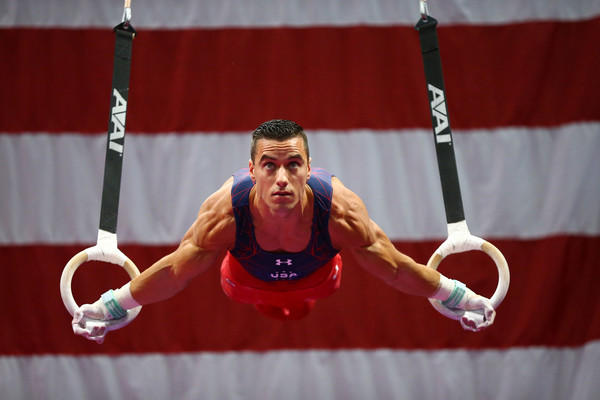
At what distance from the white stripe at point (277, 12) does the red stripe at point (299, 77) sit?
4cm

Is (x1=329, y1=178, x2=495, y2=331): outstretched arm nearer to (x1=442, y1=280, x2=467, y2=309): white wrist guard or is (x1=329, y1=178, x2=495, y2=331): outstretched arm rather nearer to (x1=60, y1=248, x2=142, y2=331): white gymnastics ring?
(x1=442, y1=280, x2=467, y2=309): white wrist guard

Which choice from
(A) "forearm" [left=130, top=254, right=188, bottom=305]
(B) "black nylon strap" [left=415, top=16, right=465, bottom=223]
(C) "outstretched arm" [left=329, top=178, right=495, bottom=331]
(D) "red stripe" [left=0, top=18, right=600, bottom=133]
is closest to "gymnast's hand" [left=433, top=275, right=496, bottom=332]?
(C) "outstretched arm" [left=329, top=178, right=495, bottom=331]

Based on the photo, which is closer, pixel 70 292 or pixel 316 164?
pixel 70 292

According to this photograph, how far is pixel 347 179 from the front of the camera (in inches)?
121

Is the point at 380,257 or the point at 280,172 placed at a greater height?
the point at 280,172

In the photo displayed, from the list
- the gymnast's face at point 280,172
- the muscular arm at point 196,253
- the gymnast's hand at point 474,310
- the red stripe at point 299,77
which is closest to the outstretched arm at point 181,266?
the muscular arm at point 196,253

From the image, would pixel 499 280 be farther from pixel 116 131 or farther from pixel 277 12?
pixel 277 12

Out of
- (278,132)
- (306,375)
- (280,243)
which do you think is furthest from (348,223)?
(306,375)

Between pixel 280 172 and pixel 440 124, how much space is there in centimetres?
63

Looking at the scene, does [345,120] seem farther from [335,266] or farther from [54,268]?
[54,268]

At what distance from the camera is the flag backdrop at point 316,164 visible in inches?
121

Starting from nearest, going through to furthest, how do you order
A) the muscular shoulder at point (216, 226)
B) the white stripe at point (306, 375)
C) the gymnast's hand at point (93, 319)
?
1. the muscular shoulder at point (216, 226)
2. the gymnast's hand at point (93, 319)
3. the white stripe at point (306, 375)

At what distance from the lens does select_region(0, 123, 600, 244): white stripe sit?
10.1 ft

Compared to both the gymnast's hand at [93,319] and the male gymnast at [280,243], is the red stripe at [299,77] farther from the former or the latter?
the gymnast's hand at [93,319]
